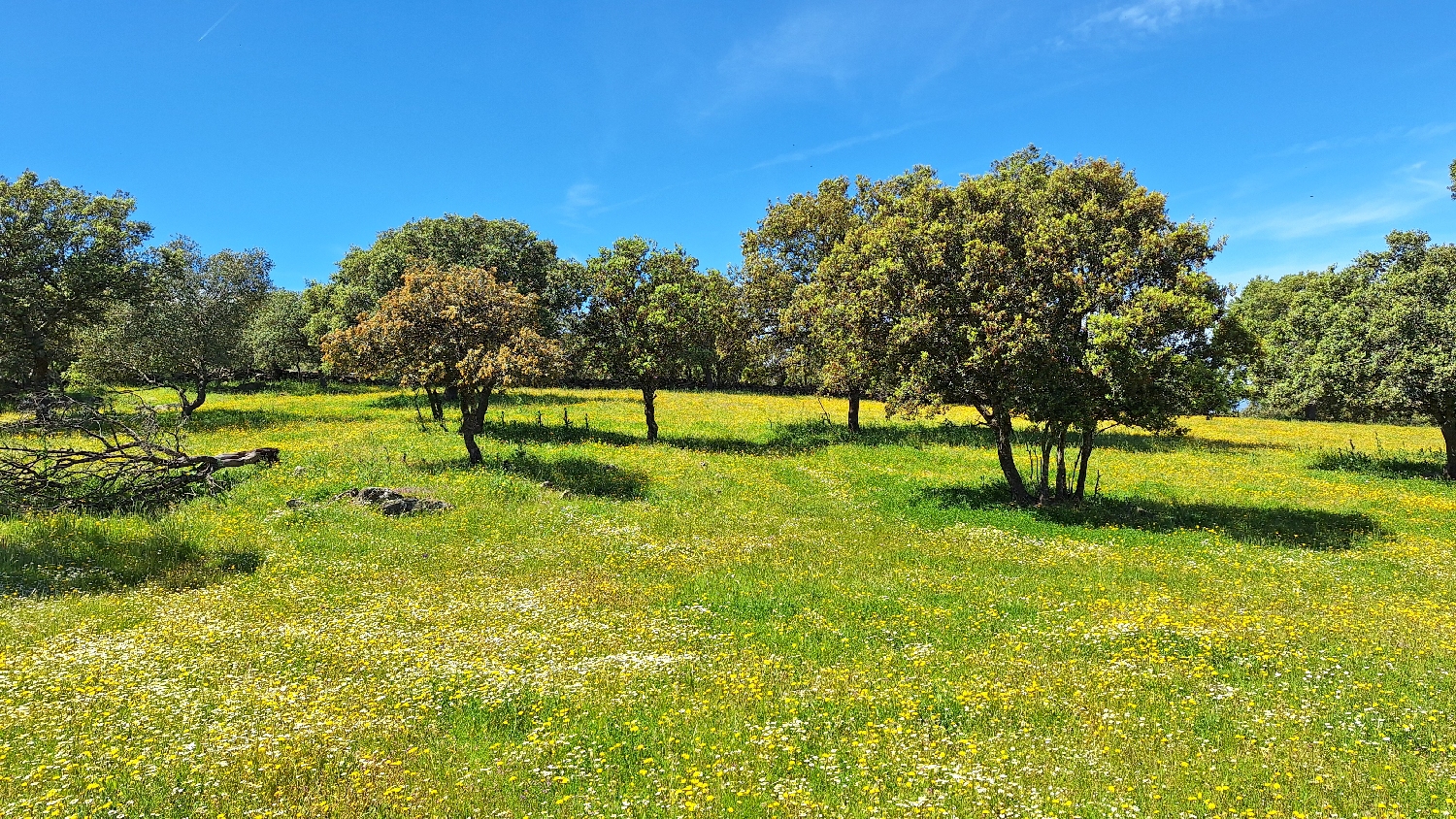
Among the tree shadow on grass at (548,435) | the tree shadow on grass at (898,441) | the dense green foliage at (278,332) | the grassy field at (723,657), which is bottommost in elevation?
the grassy field at (723,657)

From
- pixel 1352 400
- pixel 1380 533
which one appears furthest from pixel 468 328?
pixel 1352 400

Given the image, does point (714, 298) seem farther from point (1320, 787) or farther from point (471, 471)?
point (1320, 787)

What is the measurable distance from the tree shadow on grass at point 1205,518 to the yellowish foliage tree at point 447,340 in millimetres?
15947

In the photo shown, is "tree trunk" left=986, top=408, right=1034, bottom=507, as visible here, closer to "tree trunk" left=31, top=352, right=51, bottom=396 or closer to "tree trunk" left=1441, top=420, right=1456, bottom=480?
"tree trunk" left=1441, top=420, right=1456, bottom=480

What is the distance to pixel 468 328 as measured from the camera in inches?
1026

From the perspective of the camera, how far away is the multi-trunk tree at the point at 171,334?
38.2 m

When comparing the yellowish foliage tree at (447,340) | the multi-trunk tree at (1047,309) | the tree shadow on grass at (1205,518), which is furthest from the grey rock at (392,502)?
the tree shadow on grass at (1205,518)

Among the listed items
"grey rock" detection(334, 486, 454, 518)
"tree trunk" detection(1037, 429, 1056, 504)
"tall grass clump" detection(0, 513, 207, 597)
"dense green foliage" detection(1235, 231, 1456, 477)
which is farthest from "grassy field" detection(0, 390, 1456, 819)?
"dense green foliage" detection(1235, 231, 1456, 477)

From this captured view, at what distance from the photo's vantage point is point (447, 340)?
26.0 meters

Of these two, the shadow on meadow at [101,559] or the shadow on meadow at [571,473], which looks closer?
the shadow on meadow at [101,559]

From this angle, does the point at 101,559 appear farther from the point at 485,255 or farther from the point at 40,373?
the point at 40,373

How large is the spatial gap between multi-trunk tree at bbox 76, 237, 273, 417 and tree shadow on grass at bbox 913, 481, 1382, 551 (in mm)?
40650

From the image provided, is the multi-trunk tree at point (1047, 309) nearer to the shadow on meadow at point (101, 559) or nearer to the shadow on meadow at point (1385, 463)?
the shadow on meadow at point (1385, 463)

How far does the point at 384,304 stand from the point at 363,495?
9.63 metres
